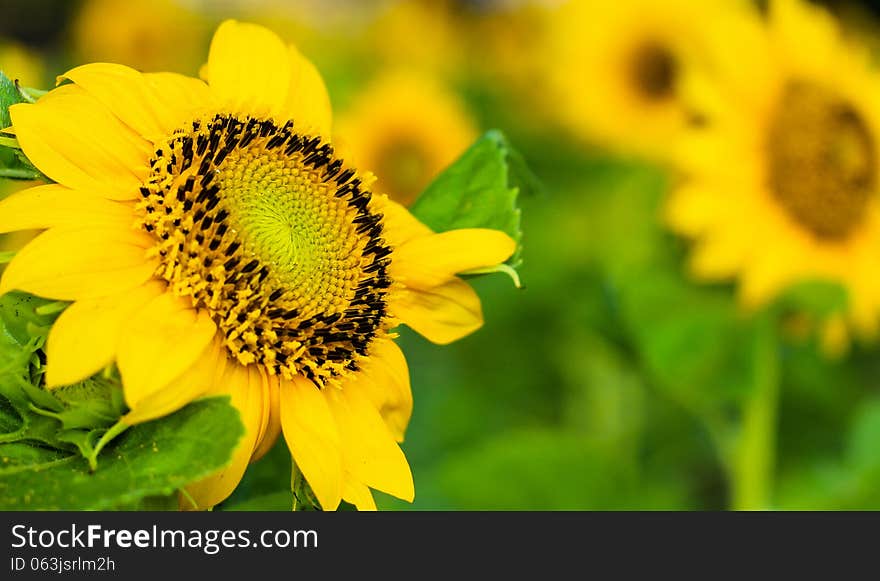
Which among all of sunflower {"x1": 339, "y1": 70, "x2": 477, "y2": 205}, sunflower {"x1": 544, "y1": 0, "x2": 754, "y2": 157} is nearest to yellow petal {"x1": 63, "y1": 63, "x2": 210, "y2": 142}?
sunflower {"x1": 339, "y1": 70, "x2": 477, "y2": 205}

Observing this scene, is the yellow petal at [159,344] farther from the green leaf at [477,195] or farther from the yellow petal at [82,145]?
the green leaf at [477,195]

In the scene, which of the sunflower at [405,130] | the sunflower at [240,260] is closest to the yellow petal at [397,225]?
the sunflower at [240,260]

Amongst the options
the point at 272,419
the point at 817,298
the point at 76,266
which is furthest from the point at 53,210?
the point at 817,298

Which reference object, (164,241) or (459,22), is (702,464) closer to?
(164,241)

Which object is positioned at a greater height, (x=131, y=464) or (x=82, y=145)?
(x=82, y=145)

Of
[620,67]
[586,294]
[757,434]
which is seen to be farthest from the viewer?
[620,67]

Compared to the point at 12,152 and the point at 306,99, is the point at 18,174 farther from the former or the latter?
the point at 306,99
